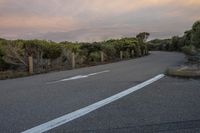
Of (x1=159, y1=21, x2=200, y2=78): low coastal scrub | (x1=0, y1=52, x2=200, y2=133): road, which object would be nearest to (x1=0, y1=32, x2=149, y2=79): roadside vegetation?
(x1=159, y1=21, x2=200, y2=78): low coastal scrub

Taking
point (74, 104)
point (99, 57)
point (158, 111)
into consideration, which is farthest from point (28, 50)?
point (158, 111)

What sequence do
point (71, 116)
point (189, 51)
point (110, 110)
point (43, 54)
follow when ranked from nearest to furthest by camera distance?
1. point (71, 116)
2. point (110, 110)
3. point (43, 54)
4. point (189, 51)

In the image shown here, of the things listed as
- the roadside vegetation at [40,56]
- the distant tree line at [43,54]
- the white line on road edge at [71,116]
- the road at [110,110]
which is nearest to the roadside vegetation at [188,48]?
the road at [110,110]

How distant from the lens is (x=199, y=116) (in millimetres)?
7055

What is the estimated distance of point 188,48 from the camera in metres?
41.8

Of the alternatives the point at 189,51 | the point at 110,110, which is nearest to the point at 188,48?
the point at 189,51

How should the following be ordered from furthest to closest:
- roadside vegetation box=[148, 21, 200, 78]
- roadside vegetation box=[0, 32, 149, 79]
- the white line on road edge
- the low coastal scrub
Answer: roadside vegetation box=[0, 32, 149, 79]
roadside vegetation box=[148, 21, 200, 78]
the low coastal scrub
the white line on road edge

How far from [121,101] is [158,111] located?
5.20 ft

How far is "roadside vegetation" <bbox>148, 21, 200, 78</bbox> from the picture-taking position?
15.2 meters

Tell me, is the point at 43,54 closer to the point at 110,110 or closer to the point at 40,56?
the point at 40,56

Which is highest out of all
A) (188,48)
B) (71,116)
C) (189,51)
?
(188,48)

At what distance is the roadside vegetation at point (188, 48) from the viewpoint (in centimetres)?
1522

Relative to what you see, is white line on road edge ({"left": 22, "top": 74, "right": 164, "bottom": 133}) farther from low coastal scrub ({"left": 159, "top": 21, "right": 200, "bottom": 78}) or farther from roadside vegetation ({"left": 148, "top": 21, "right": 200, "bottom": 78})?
roadside vegetation ({"left": 148, "top": 21, "right": 200, "bottom": 78})

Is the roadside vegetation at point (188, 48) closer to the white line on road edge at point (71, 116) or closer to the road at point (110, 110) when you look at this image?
the road at point (110, 110)
